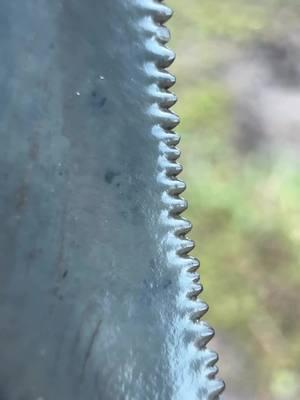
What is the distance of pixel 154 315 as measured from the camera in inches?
17.7

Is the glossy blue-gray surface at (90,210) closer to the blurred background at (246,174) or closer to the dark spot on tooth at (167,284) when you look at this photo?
the dark spot on tooth at (167,284)

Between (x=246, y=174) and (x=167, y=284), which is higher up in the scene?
(x=246, y=174)

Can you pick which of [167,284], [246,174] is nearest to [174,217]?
[167,284]

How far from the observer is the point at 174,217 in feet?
1.50

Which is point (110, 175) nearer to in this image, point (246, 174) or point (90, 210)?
point (90, 210)

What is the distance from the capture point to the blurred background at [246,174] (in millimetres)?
1536

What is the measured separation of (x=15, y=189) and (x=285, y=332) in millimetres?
1189

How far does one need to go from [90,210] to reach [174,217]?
0.04 m

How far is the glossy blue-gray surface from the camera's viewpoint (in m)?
0.41

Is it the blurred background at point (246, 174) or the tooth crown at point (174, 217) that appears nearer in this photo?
the tooth crown at point (174, 217)

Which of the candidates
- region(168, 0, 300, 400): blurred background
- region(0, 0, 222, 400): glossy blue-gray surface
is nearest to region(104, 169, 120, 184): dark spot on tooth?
region(0, 0, 222, 400): glossy blue-gray surface

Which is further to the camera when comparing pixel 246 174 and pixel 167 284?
pixel 246 174

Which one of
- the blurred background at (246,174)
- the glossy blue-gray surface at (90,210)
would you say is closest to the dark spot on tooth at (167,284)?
the glossy blue-gray surface at (90,210)

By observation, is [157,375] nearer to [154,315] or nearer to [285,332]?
[154,315]
